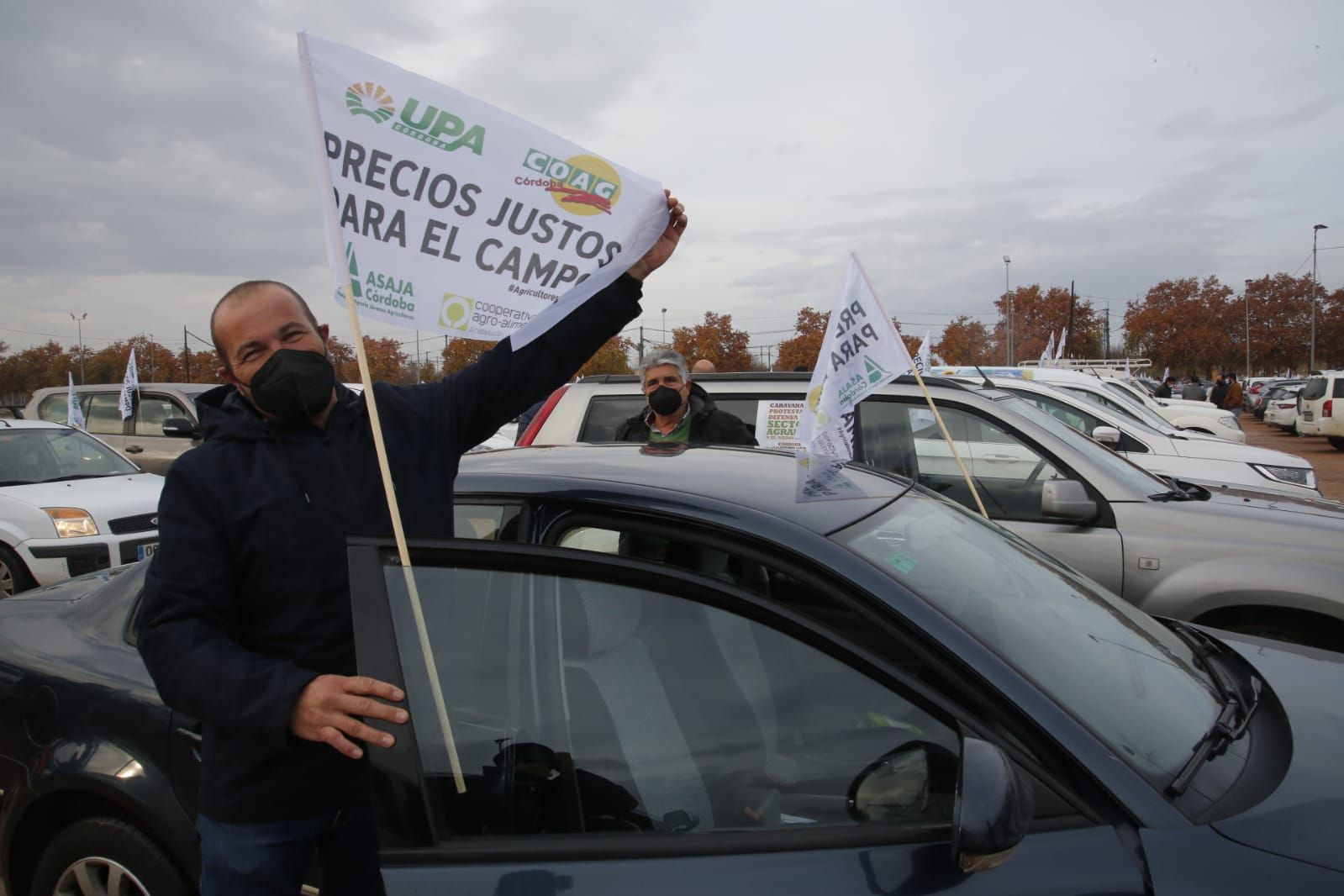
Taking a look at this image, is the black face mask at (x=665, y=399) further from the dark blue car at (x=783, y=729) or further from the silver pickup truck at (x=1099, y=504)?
the dark blue car at (x=783, y=729)

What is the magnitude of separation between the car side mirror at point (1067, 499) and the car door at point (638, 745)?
2.73 meters

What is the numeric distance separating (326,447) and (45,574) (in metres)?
6.34

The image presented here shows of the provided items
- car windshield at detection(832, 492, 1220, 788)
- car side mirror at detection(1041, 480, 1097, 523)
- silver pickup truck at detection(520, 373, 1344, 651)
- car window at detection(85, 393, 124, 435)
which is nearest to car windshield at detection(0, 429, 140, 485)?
car window at detection(85, 393, 124, 435)

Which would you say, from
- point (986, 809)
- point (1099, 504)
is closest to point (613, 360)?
point (1099, 504)

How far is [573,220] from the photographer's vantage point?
7.09 feet

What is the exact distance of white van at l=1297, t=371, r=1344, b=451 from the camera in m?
19.2

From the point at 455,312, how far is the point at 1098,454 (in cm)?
372

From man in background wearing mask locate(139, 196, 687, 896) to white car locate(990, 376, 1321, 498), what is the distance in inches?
261

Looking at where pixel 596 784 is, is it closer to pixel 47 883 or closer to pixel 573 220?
pixel 573 220

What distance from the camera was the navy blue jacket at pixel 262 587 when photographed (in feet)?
4.97

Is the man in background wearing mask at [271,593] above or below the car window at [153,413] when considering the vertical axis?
below

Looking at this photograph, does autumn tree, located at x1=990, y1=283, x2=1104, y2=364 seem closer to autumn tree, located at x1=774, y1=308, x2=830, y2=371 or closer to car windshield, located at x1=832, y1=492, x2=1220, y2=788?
autumn tree, located at x1=774, y1=308, x2=830, y2=371

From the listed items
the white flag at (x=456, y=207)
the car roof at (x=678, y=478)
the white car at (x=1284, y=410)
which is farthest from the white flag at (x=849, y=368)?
the white car at (x=1284, y=410)

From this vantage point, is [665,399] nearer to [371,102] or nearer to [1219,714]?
[371,102]
